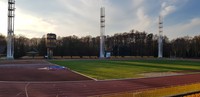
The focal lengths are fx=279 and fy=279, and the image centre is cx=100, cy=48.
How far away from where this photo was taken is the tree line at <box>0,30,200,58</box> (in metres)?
101

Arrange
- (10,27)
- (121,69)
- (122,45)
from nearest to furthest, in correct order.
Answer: (121,69), (10,27), (122,45)

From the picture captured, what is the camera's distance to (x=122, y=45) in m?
120

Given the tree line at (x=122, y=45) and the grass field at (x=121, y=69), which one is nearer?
the grass field at (x=121, y=69)

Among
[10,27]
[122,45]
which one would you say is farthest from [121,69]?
[122,45]

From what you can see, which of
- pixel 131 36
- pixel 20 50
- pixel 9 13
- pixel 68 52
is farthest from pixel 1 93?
pixel 131 36

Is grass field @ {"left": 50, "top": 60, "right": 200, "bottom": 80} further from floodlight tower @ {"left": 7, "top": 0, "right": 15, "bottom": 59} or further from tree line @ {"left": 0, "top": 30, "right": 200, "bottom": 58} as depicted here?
tree line @ {"left": 0, "top": 30, "right": 200, "bottom": 58}

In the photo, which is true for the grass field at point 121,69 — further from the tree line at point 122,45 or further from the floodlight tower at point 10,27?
the tree line at point 122,45

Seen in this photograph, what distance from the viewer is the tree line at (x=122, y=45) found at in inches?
3971

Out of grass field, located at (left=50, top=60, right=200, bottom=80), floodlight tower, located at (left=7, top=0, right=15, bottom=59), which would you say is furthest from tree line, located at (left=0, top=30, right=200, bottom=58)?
grass field, located at (left=50, top=60, right=200, bottom=80)

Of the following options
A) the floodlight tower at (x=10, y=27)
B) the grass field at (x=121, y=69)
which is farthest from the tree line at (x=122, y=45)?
the grass field at (x=121, y=69)

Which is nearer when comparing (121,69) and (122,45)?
(121,69)

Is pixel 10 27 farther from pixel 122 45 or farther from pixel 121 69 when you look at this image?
pixel 122 45

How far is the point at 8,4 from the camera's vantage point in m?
65.6

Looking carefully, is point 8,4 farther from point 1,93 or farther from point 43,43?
point 1,93
